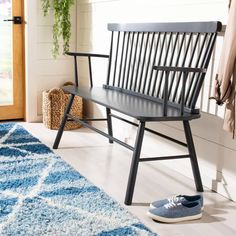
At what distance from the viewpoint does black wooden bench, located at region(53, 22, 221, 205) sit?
7.50 ft

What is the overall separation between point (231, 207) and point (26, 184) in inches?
46.3

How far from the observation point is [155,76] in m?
2.82

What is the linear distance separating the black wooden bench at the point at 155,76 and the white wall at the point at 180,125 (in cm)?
11

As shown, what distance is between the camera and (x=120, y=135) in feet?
11.5

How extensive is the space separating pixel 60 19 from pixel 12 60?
23.9 inches

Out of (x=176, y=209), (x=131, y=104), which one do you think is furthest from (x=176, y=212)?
(x=131, y=104)

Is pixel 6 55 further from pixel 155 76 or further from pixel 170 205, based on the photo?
pixel 170 205

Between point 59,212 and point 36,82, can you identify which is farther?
point 36,82

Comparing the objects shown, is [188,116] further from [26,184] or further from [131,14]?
[131,14]

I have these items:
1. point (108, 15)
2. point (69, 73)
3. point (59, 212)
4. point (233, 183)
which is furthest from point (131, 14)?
point (59, 212)

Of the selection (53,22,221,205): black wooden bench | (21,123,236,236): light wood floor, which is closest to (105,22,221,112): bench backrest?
(53,22,221,205): black wooden bench

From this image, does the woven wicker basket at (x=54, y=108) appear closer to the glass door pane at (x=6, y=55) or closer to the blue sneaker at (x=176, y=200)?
the glass door pane at (x=6, y=55)

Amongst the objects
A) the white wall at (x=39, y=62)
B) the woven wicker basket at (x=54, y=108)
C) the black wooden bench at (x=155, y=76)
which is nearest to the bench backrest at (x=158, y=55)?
the black wooden bench at (x=155, y=76)

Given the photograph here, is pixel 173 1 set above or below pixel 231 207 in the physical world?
above
